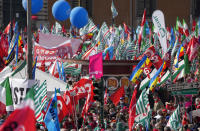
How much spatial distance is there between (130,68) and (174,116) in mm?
6408

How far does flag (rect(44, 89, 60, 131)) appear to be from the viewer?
859 cm

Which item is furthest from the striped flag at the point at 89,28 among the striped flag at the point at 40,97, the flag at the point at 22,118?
the flag at the point at 22,118

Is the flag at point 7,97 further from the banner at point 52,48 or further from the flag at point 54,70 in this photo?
the banner at point 52,48

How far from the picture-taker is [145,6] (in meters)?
48.7

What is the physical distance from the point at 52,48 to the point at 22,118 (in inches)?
531

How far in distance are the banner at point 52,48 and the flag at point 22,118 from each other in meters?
12.7

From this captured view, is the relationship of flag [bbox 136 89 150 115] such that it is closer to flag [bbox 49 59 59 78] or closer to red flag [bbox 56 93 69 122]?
red flag [bbox 56 93 69 122]

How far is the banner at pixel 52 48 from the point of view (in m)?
17.9

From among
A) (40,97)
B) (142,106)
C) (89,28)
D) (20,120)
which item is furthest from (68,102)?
(89,28)

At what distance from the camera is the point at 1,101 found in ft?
36.1

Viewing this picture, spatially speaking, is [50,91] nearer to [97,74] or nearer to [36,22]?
[97,74]

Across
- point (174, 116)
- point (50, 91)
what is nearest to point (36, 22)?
point (50, 91)

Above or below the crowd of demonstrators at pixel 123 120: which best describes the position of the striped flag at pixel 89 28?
above

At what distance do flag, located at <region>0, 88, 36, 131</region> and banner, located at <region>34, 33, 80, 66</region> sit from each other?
12.7 m
